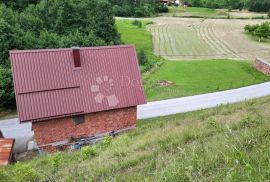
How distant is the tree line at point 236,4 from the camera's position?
117m

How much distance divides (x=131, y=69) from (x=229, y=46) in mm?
43012

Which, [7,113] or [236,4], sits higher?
[236,4]

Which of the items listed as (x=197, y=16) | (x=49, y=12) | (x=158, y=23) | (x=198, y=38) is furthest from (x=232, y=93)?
(x=197, y=16)

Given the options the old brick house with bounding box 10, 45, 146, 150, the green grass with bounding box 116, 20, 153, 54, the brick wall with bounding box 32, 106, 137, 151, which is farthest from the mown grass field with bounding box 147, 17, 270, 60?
the brick wall with bounding box 32, 106, 137, 151

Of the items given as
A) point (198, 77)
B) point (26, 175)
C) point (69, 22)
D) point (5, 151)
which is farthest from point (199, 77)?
point (26, 175)

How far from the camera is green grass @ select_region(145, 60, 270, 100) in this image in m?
35.3

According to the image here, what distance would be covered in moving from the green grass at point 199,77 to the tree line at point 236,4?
7902 centimetres

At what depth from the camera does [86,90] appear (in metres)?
22.9

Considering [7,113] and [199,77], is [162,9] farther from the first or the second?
[7,113]

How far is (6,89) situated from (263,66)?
30.7 metres

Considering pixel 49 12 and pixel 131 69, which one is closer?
pixel 131 69

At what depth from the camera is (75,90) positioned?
22.6 m

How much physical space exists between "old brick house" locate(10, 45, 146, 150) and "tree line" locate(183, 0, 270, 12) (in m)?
106

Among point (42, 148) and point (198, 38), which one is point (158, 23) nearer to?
point (198, 38)
